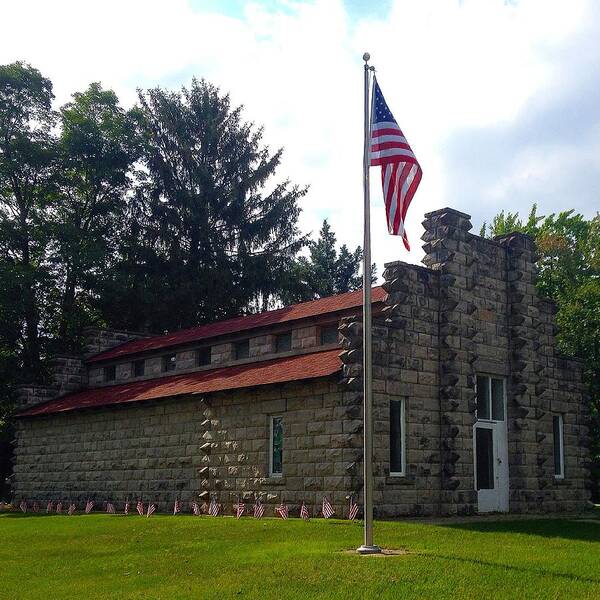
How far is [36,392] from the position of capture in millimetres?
33531

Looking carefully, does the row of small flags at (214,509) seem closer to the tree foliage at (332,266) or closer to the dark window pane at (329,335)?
Result: the dark window pane at (329,335)

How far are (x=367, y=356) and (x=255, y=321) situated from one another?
13153 millimetres

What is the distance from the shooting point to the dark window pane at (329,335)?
2441 cm

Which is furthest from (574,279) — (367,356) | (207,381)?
(367,356)

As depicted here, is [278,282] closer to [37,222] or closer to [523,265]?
[37,222]

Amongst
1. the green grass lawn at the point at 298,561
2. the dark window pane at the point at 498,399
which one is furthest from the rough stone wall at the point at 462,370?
the green grass lawn at the point at 298,561

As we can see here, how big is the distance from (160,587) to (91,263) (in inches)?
1224

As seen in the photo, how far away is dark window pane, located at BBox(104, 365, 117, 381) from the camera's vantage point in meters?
33.5

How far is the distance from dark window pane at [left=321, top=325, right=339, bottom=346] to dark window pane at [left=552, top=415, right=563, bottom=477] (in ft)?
24.6

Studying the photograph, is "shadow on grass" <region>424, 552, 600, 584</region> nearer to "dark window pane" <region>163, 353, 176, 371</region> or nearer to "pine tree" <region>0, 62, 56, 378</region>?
"dark window pane" <region>163, 353, 176, 371</region>

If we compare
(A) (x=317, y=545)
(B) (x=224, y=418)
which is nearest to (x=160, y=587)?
(A) (x=317, y=545)

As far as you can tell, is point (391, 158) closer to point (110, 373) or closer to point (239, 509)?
point (239, 509)

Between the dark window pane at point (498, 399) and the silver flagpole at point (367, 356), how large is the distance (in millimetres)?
9829

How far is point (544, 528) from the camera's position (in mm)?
18734
